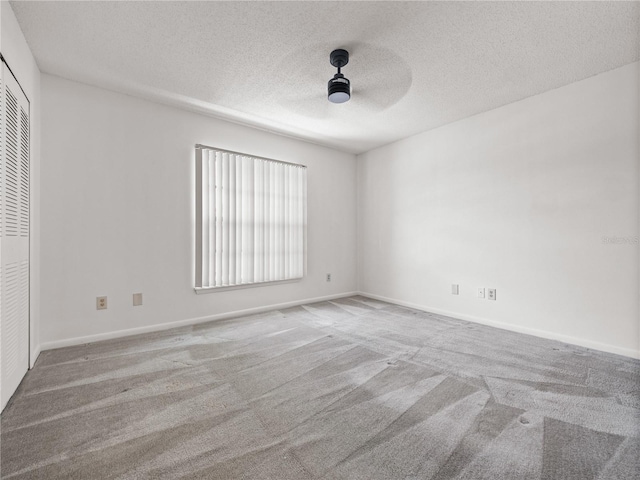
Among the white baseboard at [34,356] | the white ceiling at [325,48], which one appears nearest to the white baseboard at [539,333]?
the white ceiling at [325,48]

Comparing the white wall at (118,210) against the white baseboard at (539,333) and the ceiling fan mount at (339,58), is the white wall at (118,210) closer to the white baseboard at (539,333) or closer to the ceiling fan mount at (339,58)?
the ceiling fan mount at (339,58)

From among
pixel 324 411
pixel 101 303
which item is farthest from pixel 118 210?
pixel 324 411

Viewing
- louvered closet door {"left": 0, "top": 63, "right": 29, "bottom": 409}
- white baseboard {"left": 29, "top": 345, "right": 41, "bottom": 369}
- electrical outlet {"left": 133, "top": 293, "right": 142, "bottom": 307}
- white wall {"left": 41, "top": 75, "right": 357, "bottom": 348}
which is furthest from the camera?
electrical outlet {"left": 133, "top": 293, "right": 142, "bottom": 307}

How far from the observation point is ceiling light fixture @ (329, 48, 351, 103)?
90.7 inches

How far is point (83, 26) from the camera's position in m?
2.07

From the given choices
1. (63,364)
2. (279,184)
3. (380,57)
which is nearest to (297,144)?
(279,184)

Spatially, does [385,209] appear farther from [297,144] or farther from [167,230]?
[167,230]

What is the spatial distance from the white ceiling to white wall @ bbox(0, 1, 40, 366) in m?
0.11

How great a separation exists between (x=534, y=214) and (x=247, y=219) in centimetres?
329

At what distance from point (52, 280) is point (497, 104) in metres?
4.83

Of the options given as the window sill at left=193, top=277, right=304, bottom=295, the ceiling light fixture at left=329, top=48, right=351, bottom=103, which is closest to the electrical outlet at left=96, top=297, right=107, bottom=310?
the window sill at left=193, top=277, right=304, bottom=295

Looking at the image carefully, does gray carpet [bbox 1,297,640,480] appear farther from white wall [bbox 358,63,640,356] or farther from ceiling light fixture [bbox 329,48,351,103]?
ceiling light fixture [bbox 329,48,351,103]

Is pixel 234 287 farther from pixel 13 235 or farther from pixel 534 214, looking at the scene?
pixel 534 214

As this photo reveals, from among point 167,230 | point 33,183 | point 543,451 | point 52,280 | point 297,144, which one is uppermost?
point 297,144
